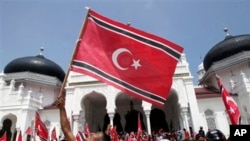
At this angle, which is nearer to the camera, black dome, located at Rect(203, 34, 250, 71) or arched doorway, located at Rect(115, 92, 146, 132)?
arched doorway, located at Rect(115, 92, 146, 132)

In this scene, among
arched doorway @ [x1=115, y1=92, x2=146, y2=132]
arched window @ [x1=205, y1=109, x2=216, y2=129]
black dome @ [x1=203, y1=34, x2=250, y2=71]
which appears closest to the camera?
arched window @ [x1=205, y1=109, x2=216, y2=129]

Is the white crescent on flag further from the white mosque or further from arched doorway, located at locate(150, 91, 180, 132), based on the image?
arched doorway, located at locate(150, 91, 180, 132)

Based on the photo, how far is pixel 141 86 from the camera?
515 cm

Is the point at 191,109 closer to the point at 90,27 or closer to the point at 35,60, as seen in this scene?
the point at 90,27

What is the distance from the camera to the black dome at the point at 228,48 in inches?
1007

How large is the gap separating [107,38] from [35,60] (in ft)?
82.8

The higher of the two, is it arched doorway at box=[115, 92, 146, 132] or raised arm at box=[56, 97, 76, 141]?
arched doorway at box=[115, 92, 146, 132]

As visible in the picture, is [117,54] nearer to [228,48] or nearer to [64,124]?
Result: [64,124]

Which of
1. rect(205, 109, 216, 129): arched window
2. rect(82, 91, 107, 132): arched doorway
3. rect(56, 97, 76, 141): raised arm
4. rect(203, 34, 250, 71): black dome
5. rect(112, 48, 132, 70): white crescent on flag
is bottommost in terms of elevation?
rect(56, 97, 76, 141): raised arm

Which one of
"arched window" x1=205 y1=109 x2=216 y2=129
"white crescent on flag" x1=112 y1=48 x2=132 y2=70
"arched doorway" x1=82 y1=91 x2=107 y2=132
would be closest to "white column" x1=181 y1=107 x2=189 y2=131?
"arched window" x1=205 y1=109 x2=216 y2=129

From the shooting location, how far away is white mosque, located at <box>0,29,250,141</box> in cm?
2108

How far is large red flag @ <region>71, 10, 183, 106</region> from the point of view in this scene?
5.13 m

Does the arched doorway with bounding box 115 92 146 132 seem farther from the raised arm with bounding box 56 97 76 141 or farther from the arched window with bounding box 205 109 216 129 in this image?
the raised arm with bounding box 56 97 76 141

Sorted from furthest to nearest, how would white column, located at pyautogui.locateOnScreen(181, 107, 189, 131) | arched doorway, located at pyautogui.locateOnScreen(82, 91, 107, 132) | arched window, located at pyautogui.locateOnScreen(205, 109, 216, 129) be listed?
arched doorway, located at pyautogui.locateOnScreen(82, 91, 107, 132)
arched window, located at pyautogui.locateOnScreen(205, 109, 216, 129)
white column, located at pyautogui.locateOnScreen(181, 107, 189, 131)
